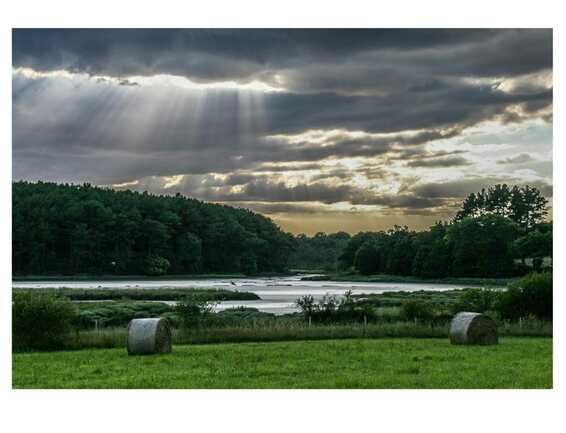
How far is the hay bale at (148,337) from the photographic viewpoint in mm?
15492

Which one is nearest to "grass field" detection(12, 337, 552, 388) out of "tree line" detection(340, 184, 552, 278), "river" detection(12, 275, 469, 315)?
"river" detection(12, 275, 469, 315)

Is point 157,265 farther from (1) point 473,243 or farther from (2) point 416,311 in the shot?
(1) point 473,243

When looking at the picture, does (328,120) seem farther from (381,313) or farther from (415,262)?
(415,262)

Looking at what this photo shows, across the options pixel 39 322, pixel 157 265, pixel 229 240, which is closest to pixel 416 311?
pixel 229 240

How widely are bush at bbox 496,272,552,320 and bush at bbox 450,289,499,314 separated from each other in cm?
151

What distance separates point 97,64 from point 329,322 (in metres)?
9.52

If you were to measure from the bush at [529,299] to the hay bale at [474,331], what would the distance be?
4215 millimetres

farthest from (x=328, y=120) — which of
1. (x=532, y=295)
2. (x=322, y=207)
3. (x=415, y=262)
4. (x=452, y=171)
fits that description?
(x=415, y=262)

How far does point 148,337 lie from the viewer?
1551cm

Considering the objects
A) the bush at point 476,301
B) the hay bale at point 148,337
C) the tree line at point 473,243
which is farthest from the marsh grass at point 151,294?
the hay bale at point 148,337

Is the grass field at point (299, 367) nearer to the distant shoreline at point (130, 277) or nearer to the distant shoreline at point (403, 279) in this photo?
the distant shoreline at point (130, 277)

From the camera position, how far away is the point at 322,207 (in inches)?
822

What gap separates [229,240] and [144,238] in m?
3.14
